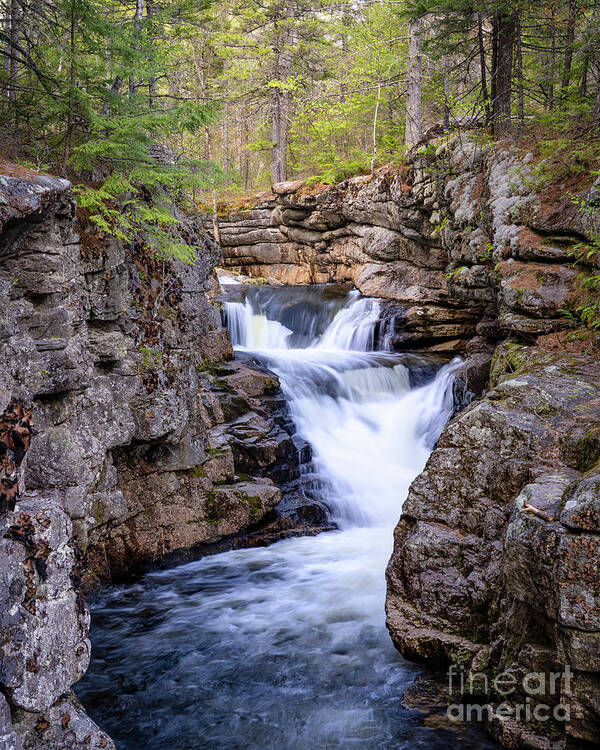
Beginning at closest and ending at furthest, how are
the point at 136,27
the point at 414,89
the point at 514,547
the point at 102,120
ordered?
the point at 514,547 → the point at 102,120 → the point at 136,27 → the point at 414,89

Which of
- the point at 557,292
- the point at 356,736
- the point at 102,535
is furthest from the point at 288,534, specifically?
the point at 557,292

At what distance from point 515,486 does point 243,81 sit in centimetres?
2213

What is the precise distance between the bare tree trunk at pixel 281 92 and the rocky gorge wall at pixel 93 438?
12.8 m

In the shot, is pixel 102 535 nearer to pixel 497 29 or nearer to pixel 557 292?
pixel 557 292

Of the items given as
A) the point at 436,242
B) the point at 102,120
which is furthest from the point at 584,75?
the point at 102,120

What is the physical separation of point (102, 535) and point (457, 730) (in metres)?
4.83

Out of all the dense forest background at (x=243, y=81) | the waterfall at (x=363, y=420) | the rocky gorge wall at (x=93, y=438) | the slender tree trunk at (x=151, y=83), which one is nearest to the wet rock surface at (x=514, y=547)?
the rocky gorge wall at (x=93, y=438)

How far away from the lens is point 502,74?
35.8 feet

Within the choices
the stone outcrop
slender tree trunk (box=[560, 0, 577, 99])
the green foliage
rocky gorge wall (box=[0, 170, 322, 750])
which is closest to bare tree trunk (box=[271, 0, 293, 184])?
the stone outcrop

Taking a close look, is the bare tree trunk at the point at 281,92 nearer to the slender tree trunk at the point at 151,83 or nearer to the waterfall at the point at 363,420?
the slender tree trunk at the point at 151,83

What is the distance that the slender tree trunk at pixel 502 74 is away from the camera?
412 inches

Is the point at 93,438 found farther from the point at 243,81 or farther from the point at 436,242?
the point at 243,81

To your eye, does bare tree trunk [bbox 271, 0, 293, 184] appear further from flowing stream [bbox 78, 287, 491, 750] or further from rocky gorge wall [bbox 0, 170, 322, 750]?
flowing stream [bbox 78, 287, 491, 750]

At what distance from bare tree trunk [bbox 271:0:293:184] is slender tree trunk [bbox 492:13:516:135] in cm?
1013
